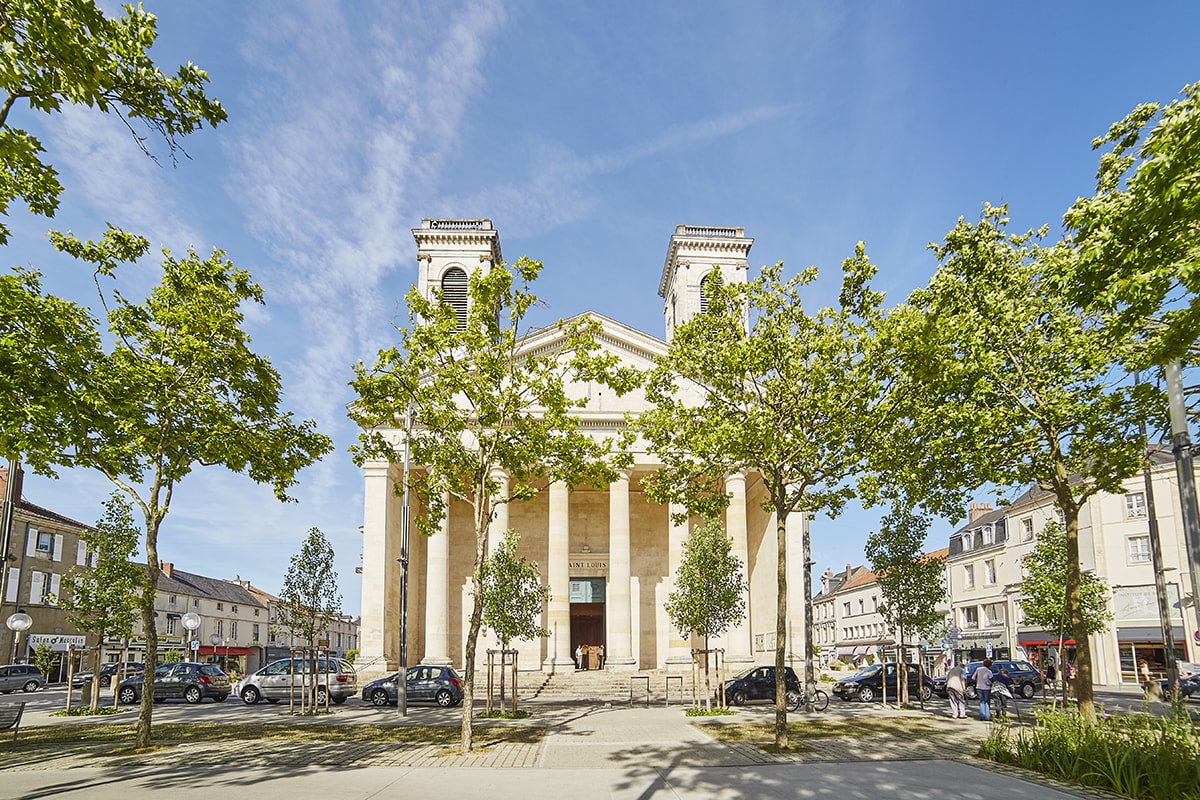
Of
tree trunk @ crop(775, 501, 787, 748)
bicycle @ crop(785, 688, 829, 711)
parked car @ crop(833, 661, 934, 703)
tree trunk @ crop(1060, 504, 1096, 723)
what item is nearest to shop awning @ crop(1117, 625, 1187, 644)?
parked car @ crop(833, 661, 934, 703)

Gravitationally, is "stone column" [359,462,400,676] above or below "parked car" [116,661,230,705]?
above

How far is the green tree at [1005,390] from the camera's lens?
15.6 metres

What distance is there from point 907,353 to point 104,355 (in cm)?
1541

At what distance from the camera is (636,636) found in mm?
42438

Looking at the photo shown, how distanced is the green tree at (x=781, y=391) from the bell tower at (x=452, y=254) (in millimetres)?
30701

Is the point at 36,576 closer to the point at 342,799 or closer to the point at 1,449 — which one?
the point at 1,449

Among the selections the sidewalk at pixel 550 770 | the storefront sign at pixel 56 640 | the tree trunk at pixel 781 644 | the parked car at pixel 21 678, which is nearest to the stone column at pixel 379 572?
the parked car at pixel 21 678

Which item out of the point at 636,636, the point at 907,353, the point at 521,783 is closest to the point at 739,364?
the point at 907,353

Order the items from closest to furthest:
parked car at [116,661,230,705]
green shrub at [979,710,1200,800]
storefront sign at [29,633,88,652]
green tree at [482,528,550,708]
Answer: green shrub at [979,710,1200,800], green tree at [482,528,550,708], parked car at [116,661,230,705], storefront sign at [29,633,88,652]

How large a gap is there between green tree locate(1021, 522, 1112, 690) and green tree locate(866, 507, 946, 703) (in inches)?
149

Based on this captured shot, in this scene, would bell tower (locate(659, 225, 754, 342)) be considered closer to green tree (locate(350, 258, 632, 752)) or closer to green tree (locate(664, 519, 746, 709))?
green tree (locate(664, 519, 746, 709))

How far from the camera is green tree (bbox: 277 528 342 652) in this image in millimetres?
26766

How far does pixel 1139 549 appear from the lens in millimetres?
41625

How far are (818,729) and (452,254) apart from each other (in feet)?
118
